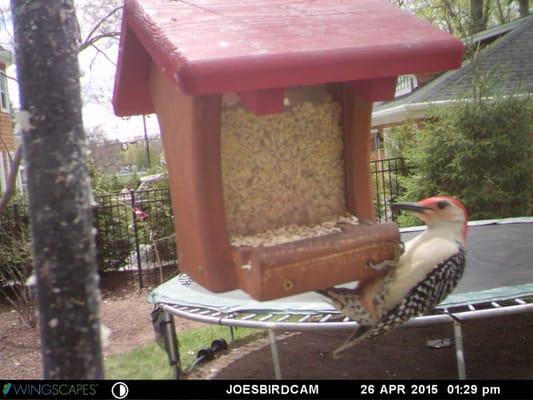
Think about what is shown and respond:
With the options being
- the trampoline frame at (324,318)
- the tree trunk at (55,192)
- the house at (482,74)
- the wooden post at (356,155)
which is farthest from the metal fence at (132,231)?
the tree trunk at (55,192)

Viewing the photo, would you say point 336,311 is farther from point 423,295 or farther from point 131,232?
point 131,232

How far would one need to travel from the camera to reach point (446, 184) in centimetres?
752

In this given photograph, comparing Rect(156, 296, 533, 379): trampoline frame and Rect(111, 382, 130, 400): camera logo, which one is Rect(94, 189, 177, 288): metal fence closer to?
Rect(156, 296, 533, 379): trampoline frame

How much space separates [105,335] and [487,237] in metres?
5.28

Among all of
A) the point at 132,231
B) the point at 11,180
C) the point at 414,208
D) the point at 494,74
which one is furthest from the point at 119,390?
the point at 494,74

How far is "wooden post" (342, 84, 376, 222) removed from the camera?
5.98ft

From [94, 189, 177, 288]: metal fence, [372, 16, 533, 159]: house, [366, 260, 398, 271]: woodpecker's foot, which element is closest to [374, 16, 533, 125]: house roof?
[372, 16, 533, 159]: house

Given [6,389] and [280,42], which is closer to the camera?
[280,42]

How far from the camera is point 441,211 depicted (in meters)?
1.63

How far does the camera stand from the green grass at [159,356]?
482 cm

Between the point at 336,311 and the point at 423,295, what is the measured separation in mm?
1798

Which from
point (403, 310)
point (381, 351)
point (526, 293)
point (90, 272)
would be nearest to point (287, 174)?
point (403, 310)

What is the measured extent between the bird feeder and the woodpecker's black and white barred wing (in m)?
0.13

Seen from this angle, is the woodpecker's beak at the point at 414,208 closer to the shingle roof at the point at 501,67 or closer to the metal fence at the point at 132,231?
the metal fence at the point at 132,231
